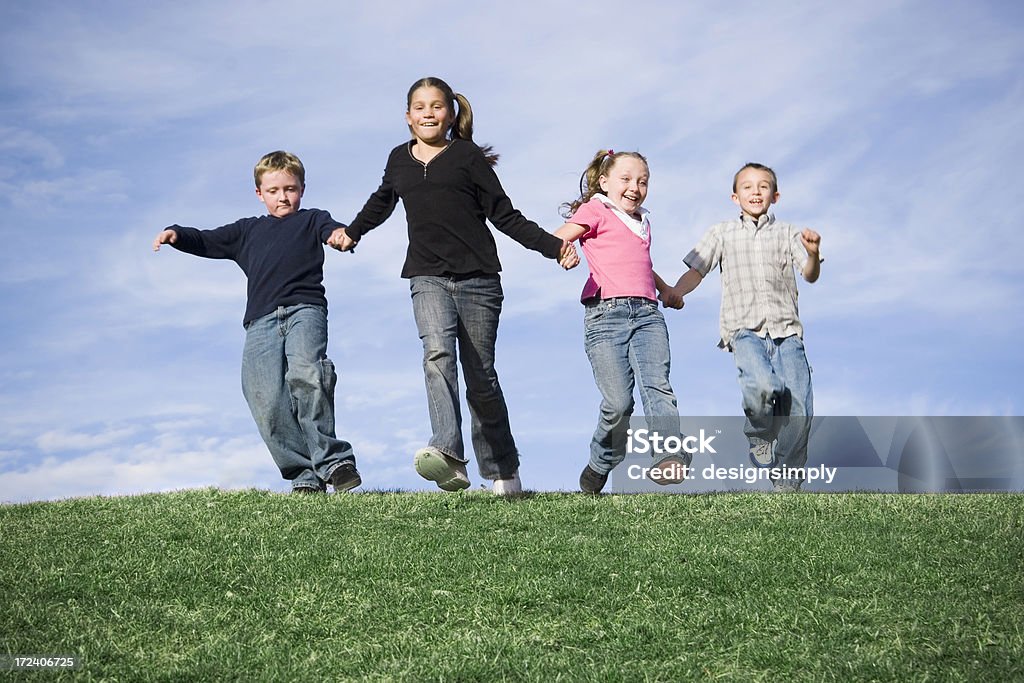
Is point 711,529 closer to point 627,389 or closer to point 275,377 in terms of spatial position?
point 627,389

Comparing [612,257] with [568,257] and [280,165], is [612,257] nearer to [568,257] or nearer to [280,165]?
[568,257]

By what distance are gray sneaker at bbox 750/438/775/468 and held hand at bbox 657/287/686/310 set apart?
1.39 m

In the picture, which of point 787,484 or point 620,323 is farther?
point 787,484

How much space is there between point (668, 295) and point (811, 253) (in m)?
1.38

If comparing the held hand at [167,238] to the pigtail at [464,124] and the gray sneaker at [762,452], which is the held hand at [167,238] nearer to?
the pigtail at [464,124]

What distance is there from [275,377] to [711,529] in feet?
12.8

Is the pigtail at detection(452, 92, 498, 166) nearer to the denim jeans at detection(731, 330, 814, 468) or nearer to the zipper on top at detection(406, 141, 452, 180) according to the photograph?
the zipper on top at detection(406, 141, 452, 180)

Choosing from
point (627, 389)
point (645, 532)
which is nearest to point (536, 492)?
point (627, 389)

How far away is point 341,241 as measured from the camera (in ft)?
30.4

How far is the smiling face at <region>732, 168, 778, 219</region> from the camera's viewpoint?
34.2 ft

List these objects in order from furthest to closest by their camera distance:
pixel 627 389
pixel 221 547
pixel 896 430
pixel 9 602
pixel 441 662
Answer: pixel 896 430, pixel 627 389, pixel 221 547, pixel 9 602, pixel 441 662

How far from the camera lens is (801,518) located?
26.7ft

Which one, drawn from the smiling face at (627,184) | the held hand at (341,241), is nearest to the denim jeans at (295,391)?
the held hand at (341,241)

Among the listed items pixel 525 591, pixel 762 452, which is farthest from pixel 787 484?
pixel 525 591
